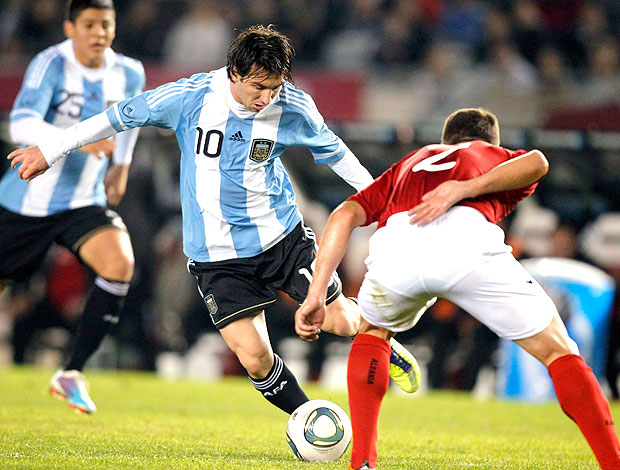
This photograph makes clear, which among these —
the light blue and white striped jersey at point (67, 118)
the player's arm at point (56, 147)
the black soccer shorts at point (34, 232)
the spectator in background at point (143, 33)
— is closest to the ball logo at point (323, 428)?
the player's arm at point (56, 147)

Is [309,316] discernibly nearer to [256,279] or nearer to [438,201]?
[438,201]

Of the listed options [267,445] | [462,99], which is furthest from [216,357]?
[267,445]

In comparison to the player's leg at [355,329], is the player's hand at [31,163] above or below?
above

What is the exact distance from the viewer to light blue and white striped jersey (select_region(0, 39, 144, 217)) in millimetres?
6488

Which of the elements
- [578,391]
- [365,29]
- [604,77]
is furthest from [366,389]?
[365,29]

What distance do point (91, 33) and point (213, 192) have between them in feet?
6.75

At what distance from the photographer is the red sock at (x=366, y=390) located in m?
3.93

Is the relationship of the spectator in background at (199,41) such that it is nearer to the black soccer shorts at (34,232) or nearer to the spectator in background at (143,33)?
the spectator in background at (143,33)

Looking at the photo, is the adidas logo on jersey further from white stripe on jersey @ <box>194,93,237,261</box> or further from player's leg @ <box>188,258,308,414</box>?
player's leg @ <box>188,258,308,414</box>

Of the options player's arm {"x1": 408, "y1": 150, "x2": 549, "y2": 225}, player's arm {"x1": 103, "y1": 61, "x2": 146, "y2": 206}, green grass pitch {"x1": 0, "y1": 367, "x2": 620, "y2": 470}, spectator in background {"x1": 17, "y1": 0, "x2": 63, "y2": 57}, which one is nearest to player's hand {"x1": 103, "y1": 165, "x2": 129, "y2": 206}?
player's arm {"x1": 103, "y1": 61, "x2": 146, "y2": 206}

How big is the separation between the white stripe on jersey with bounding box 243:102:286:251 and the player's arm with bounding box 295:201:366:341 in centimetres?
103

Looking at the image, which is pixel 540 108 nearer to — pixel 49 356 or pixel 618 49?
pixel 618 49

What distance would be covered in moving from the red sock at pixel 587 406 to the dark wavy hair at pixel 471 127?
1.05 m

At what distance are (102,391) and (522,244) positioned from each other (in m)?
4.42
